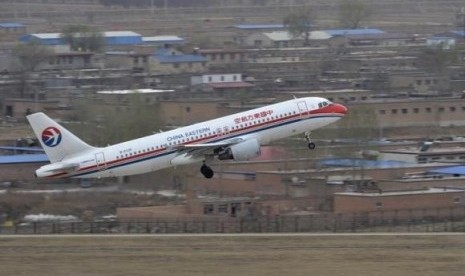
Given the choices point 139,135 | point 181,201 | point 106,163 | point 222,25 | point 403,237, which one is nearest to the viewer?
point 403,237

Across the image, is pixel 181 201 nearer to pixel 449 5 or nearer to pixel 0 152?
pixel 0 152

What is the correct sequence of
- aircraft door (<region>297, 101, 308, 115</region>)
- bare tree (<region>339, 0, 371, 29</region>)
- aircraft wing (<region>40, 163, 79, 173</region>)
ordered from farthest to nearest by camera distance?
bare tree (<region>339, 0, 371, 29</region>), aircraft door (<region>297, 101, 308, 115</region>), aircraft wing (<region>40, 163, 79, 173</region>)

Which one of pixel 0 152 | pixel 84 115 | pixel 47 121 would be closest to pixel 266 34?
pixel 84 115

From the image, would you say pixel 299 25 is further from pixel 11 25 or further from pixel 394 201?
pixel 394 201

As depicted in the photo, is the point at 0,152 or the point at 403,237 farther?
the point at 0,152

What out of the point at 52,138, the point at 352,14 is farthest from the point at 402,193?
the point at 352,14

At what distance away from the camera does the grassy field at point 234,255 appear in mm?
37312

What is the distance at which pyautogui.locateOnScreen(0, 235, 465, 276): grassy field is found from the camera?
37.3m

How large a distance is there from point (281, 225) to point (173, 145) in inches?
155

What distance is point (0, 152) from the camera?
→ 216 ft

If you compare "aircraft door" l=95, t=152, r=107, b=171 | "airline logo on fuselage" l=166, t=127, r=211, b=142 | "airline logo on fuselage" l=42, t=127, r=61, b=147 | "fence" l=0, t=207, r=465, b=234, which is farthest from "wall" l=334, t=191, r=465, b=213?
"airline logo on fuselage" l=42, t=127, r=61, b=147

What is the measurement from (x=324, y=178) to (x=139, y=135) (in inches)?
333

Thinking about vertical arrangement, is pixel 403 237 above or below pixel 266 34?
below

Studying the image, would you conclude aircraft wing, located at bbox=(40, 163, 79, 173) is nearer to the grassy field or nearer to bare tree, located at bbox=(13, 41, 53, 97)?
the grassy field
